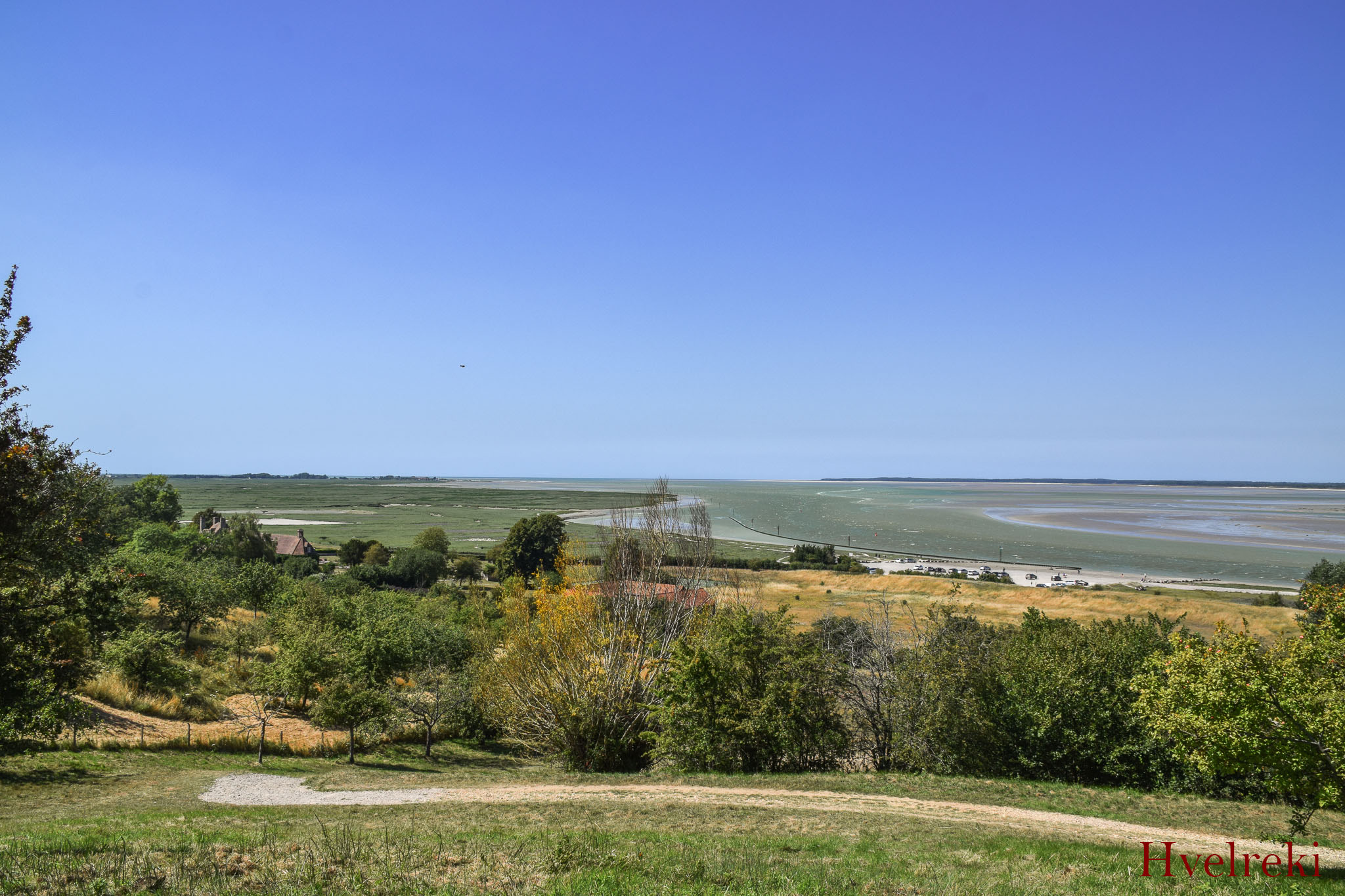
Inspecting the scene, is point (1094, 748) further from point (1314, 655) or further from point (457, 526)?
point (457, 526)

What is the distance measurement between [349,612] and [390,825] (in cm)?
3046

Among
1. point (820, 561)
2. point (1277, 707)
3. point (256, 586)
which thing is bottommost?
point (820, 561)

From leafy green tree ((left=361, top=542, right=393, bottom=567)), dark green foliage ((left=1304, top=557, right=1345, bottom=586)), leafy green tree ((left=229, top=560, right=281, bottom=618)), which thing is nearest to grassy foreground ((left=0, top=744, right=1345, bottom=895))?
leafy green tree ((left=229, top=560, right=281, bottom=618))

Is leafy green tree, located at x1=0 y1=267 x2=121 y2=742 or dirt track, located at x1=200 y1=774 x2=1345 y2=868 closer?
leafy green tree, located at x1=0 y1=267 x2=121 y2=742

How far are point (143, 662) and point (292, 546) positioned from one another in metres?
59.4

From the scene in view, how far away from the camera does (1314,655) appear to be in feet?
38.9

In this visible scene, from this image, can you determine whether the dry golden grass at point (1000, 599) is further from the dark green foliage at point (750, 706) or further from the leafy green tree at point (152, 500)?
the leafy green tree at point (152, 500)

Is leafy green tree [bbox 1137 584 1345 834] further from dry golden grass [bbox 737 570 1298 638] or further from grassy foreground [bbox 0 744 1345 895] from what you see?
dry golden grass [bbox 737 570 1298 638]

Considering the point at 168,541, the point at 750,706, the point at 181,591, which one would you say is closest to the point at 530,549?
the point at 168,541

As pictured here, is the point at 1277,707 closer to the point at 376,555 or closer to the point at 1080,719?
Result: the point at 1080,719

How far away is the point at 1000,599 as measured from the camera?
61.0m

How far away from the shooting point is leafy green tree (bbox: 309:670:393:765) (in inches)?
980

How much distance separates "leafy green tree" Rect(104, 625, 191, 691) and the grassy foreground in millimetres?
10118

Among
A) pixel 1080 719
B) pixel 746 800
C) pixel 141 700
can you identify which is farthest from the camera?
pixel 141 700
